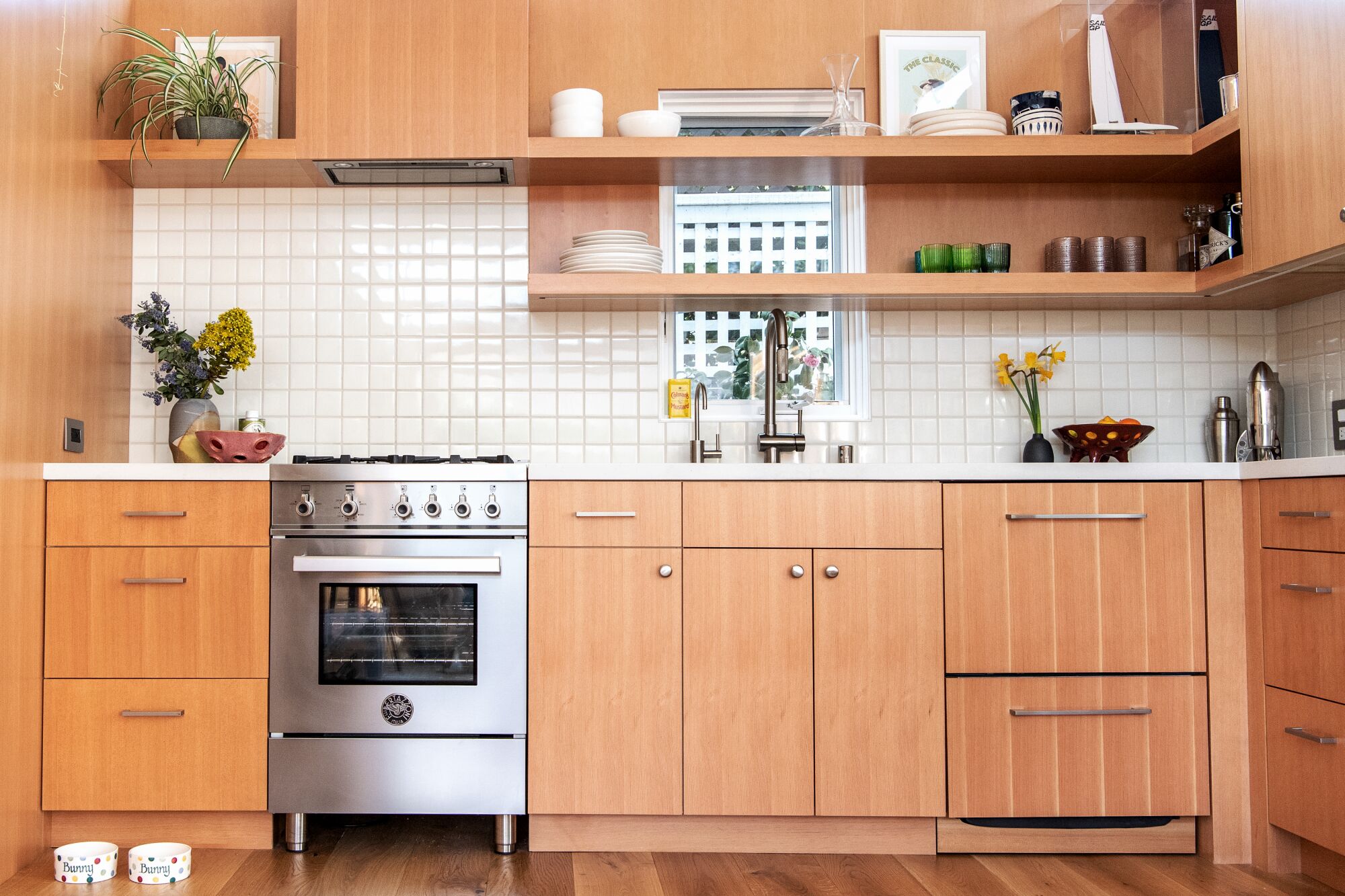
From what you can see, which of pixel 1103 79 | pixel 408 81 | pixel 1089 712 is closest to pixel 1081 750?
pixel 1089 712

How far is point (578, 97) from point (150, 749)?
194 cm

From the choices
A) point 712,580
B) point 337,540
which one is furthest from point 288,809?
point 712,580

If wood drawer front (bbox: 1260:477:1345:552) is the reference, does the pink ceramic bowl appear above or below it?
above

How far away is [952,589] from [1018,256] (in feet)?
3.77

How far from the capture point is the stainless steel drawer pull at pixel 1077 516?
95.0 inches

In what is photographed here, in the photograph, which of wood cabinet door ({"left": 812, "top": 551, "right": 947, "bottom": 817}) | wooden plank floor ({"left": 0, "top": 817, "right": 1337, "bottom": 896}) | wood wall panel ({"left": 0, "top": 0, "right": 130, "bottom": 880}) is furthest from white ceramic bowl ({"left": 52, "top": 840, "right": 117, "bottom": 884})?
wood cabinet door ({"left": 812, "top": 551, "right": 947, "bottom": 817})

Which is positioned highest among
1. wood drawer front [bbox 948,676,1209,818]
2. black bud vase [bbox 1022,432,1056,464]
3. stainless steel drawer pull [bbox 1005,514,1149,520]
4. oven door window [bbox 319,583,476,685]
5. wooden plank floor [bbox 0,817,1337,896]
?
black bud vase [bbox 1022,432,1056,464]

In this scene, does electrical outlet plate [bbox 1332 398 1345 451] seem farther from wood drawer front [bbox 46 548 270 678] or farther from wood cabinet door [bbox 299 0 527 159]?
wood drawer front [bbox 46 548 270 678]

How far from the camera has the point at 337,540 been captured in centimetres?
241

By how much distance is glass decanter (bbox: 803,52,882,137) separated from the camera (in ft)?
9.33

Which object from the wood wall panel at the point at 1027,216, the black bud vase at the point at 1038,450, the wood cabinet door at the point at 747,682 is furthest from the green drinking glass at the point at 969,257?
the wood cabinet door at the point at 747,682

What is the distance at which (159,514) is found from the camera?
2.41 meters

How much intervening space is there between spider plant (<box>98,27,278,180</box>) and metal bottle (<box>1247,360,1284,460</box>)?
2.78m

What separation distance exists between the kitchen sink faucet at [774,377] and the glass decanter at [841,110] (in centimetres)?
50
